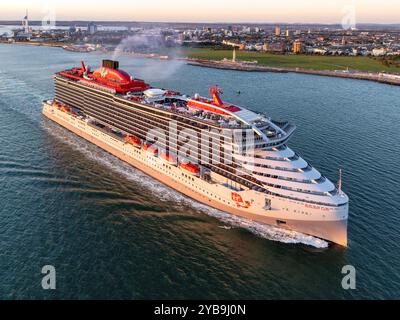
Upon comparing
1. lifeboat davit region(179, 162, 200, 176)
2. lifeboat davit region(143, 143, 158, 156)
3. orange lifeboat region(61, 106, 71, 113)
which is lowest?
lifeboat davit region(179, 162, 200, 176)

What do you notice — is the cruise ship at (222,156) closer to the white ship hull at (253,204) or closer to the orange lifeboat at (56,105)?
the white ship hull at (253,204)

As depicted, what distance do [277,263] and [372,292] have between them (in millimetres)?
7064

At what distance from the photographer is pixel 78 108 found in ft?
195

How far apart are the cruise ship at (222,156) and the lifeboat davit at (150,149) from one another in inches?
0.5

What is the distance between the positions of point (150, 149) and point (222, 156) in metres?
10.4

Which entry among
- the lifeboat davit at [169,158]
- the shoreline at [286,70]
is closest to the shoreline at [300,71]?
the shoreline at [286,70]

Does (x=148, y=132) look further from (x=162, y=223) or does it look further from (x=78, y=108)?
(x=78, y=108)

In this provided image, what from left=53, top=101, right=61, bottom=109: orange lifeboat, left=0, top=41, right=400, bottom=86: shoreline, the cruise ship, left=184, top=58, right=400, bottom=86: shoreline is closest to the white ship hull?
the cruise ship

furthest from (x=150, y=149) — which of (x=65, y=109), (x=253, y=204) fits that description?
(x=65, y=109)

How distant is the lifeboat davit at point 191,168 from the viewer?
124 feet

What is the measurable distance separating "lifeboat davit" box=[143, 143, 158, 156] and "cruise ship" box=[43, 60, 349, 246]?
0.04ft

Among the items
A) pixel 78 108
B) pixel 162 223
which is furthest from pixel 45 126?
pixel 162 223

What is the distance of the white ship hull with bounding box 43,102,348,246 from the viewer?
3175cm

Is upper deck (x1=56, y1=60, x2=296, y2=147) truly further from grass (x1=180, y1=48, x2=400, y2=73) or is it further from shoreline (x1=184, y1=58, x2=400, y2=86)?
grass (x1=180, y1=48, x2=400, y2=73)
